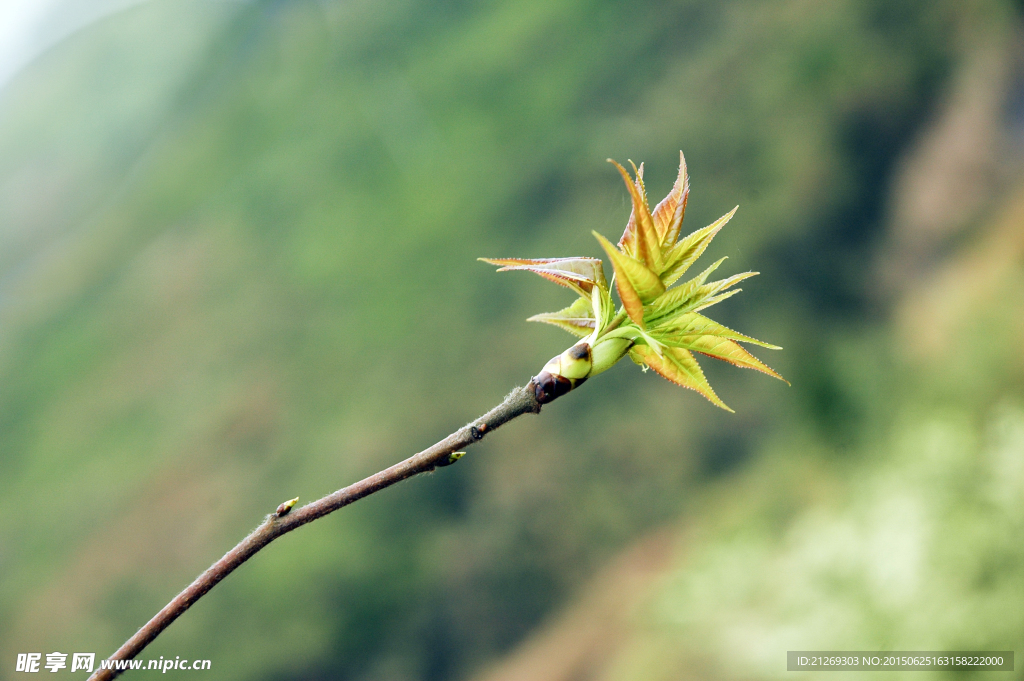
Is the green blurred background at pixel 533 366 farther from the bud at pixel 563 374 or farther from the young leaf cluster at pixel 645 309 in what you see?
the bud at pixel 563 374

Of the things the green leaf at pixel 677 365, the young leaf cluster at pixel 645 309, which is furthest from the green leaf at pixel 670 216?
the green leaf at pixel 677 365

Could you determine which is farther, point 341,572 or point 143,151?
point 143,151

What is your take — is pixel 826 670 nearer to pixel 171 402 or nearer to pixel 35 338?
pixel 171 402

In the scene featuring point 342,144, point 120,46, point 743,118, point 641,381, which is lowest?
point 641,381

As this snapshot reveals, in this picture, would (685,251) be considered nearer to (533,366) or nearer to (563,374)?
(563,374)

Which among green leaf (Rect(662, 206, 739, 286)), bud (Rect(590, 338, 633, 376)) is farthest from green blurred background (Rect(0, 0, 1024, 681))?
bud (Rect(590, 338, 633, 376))

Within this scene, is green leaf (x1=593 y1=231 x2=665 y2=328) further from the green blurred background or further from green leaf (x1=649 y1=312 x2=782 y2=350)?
the green blurred background

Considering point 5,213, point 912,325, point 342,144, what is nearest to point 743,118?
point 912,325
